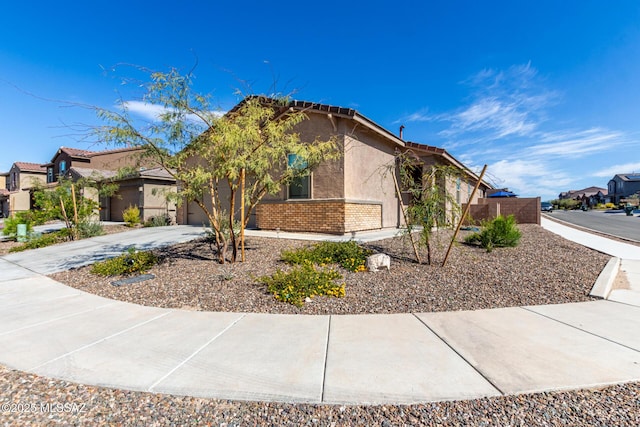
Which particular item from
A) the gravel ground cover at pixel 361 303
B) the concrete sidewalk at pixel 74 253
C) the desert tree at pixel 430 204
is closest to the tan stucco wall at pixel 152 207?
the concrete sidewalk at pixel 74 253

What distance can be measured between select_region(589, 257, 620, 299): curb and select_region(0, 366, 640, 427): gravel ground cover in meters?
3.02

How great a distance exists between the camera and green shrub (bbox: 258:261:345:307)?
464cm

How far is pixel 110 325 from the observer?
3.78m

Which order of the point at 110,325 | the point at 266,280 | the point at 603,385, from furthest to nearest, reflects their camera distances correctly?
the point at 266,280 → the point at 110,325 → the point at 603,385

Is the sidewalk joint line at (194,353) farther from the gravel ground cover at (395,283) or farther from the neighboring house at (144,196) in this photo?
the neighboring house at (144,196)

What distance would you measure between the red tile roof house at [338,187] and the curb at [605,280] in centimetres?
412

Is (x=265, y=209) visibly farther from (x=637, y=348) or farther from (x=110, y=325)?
(x=637, y=348)

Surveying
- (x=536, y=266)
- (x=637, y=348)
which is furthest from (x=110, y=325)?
(x=536, y=266)

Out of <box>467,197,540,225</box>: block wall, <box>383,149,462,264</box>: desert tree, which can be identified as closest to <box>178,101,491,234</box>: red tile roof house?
<box>383,149,462,264</box>: desert tree

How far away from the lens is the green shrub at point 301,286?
464cm

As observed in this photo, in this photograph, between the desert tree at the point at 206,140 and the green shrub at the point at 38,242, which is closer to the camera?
the desert tree at the point at 206,140

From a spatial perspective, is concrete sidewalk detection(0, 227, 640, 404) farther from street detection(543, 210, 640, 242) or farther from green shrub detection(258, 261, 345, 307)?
street detection(543, 210, 640, 242)

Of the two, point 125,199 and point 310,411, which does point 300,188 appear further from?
point 125,199

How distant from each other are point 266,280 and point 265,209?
6848 millimetres
